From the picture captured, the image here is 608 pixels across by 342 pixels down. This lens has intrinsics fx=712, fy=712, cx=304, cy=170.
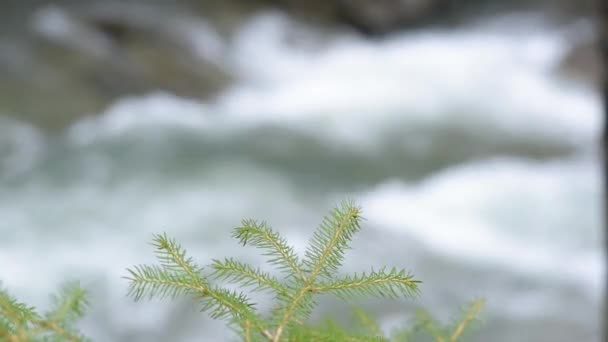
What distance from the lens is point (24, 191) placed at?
4.68m

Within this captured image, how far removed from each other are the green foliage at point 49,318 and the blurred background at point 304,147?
286cm

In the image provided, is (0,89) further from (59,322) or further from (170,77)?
(59,322)

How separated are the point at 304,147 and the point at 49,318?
534cm

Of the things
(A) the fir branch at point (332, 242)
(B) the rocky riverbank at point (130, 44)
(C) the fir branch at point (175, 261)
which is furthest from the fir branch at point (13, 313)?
(B) the rocky riverbank at point (130, 44)

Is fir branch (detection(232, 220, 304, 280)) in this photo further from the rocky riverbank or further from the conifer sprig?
the rocky riverbank

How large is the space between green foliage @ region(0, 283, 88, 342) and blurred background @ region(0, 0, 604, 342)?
9.38ft

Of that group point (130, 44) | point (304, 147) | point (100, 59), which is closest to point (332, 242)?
point (304, 147)

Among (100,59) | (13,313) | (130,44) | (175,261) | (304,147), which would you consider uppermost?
(130,44)

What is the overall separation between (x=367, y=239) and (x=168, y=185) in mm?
1439

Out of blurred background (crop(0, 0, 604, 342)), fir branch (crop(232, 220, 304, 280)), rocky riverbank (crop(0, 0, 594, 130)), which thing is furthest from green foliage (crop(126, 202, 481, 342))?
rocky riverbank (crop(0, 0, 594, 130))

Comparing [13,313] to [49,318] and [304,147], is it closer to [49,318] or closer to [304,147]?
[49,318]

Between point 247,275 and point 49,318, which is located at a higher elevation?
point 247,275

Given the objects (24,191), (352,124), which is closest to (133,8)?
(352,124)

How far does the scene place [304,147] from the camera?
5840 mm
